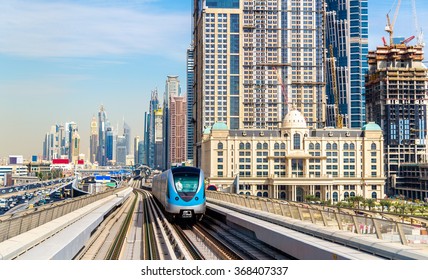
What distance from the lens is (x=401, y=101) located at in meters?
153

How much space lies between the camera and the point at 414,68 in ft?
506

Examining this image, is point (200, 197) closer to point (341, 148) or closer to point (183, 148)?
point (341, 148)

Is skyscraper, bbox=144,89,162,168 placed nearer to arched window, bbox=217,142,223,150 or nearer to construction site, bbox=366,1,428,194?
arched window, bbox=217,142,223,150

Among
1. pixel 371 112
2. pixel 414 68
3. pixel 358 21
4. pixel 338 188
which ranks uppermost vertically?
pixel 358 21

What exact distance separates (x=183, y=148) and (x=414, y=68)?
63.1m

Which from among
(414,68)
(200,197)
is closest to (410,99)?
(414,68)

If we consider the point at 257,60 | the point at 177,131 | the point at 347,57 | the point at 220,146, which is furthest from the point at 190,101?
the point at 220,146

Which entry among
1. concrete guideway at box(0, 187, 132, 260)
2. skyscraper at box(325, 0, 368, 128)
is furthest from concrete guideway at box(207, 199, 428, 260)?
skyscraper at box(325, 0, 368, 128)

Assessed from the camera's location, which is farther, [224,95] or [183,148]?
[183,148]

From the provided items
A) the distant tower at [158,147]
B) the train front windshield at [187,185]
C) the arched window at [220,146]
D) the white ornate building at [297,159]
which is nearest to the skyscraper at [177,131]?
the distant tower at [158,147]

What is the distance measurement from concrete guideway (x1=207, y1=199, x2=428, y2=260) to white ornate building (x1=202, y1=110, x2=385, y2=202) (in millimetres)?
96160

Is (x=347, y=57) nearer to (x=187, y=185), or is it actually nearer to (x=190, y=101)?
(x=190, y=101)

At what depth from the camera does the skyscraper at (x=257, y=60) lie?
448 ft

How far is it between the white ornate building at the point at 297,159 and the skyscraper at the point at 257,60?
25300mm
